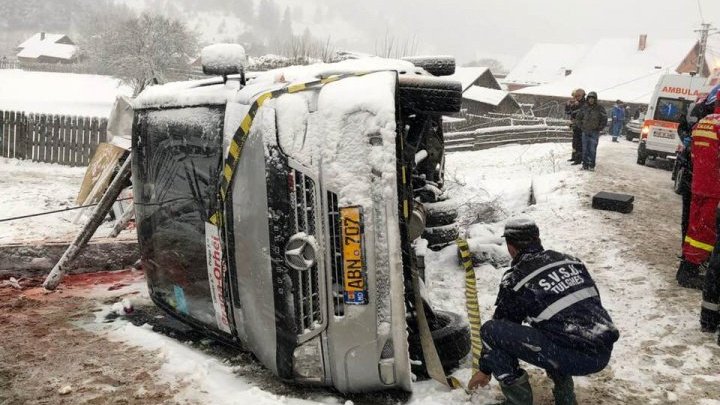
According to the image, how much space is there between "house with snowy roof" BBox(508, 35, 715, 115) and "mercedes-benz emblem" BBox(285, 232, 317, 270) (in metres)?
40.0

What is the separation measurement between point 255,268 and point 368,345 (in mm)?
769

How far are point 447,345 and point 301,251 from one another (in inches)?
55.1

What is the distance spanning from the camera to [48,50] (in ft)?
256

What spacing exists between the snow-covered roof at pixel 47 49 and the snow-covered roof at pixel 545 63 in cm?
5980

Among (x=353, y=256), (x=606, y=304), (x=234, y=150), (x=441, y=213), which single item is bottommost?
(x=606, y=304)

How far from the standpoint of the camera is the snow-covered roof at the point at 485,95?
34.6 meters

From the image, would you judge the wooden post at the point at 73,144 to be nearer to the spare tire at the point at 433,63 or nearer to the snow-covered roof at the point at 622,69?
the spare tire at the point at 433,63

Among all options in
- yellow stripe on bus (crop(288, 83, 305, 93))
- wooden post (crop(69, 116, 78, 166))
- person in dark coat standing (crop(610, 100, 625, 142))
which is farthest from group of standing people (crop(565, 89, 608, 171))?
wooden post (crop(69, 116, 78, 166))

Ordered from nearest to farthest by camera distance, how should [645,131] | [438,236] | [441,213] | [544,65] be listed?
[441,213] → [438,236] → [645,131] → [544,65]

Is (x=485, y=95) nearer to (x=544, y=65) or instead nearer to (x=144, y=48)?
(x=144, y=48)

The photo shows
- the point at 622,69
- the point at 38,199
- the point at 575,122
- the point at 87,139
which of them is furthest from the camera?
the point at 622,69

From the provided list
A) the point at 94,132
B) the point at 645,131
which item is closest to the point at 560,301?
the point at 645,131

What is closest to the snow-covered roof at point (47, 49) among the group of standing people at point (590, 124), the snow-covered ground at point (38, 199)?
the snow-covered ground at point (38, 199)

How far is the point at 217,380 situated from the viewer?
3289mm
